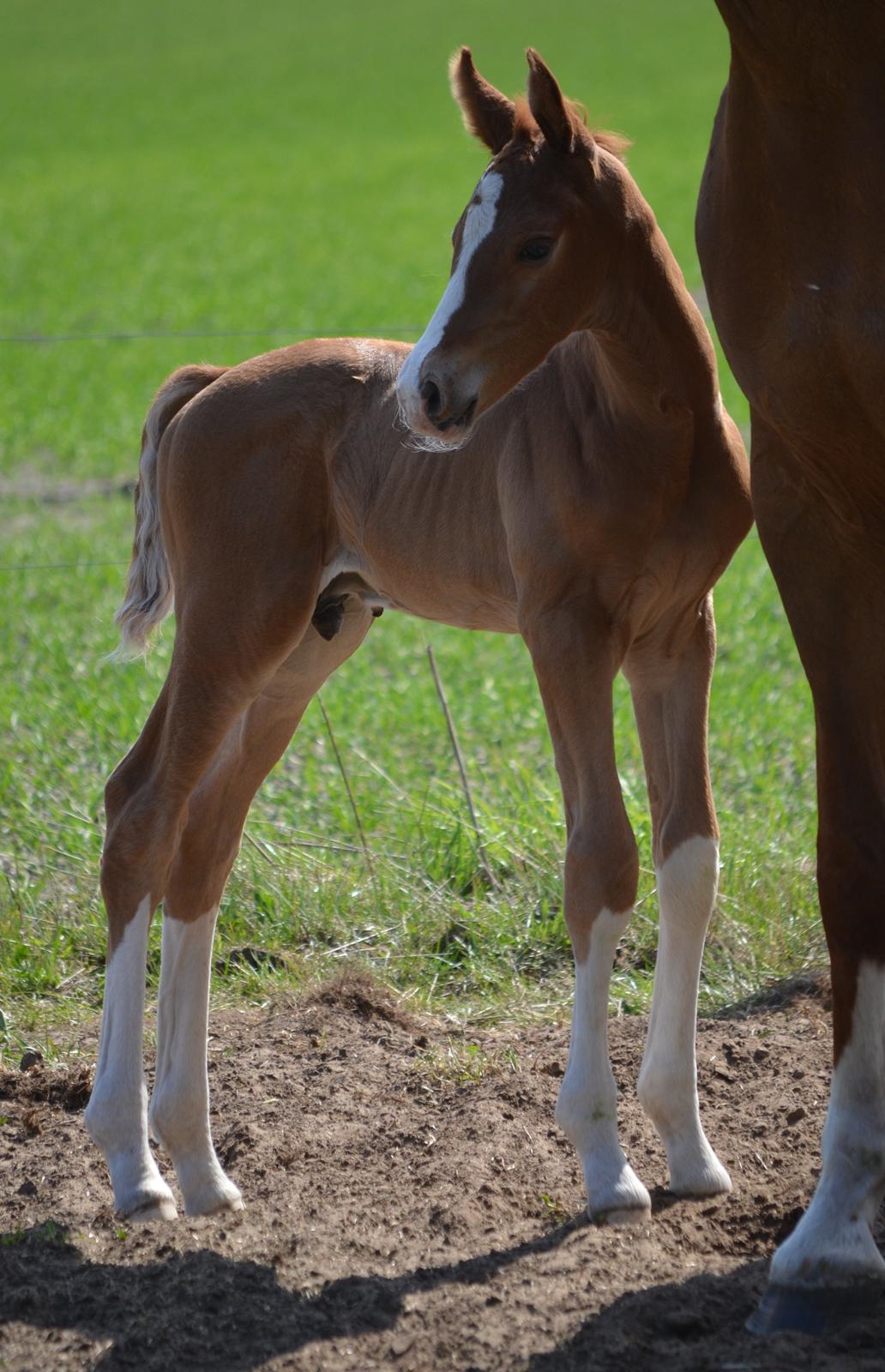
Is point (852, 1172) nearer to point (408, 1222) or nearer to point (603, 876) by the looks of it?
point (603, 876)

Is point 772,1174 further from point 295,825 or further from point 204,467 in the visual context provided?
point 295,825

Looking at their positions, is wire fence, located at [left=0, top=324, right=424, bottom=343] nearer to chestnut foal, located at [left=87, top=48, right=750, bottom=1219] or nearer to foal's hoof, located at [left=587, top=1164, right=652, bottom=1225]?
chestnut foal, located at [left=87, top=48, right=750, bottom=1219]

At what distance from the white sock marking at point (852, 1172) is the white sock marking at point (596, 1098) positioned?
490 millimetres

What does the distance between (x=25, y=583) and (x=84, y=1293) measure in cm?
Result: 737

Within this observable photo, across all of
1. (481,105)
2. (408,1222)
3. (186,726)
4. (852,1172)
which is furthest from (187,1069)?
(481,105)

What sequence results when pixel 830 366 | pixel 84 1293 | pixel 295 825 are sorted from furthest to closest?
pixel 295 825
pixel 84 1293
pixel 830 366

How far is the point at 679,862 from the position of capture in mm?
3463

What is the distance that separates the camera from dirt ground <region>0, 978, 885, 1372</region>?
2602 millimetres

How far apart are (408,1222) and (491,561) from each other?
152 centimetres

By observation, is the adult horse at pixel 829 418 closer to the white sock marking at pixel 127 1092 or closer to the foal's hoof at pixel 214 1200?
the foal's hoof at pixel 214 1200

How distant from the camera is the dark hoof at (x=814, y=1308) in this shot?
2.55 m

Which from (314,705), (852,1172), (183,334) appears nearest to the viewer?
(852,1172)

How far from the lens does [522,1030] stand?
4352 millimetres

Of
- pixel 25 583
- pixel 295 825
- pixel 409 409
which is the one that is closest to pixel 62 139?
pixel 25 583
